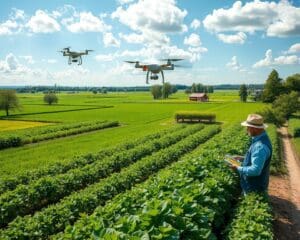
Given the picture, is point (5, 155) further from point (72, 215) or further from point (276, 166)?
point (276, 166)

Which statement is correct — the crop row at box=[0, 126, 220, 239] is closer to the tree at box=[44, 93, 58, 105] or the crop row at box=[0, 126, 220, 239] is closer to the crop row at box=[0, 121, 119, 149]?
the crop row at box=[0, 121, 119, 149]

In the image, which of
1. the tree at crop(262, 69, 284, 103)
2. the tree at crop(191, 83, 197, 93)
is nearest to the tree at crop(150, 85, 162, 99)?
the tree at crop(191, 83, 197, 93)

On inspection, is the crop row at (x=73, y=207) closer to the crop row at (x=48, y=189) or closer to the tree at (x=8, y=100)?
the crop row at (x=48, y=189)

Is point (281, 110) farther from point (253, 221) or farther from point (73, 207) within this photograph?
point (253, 221)

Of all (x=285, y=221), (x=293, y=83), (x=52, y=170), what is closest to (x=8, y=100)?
(x=52, y=170)

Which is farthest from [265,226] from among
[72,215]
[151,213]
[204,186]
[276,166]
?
[276,166]

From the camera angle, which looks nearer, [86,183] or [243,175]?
[243,175]

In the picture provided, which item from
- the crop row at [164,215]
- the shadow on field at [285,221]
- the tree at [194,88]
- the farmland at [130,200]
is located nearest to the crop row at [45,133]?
the farmland at [130,200]
